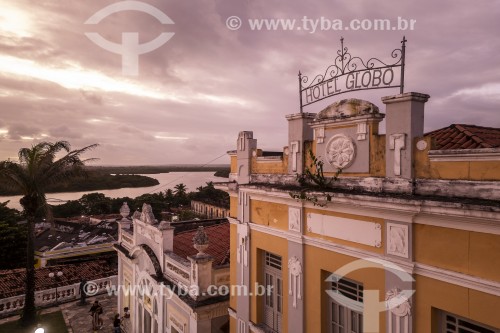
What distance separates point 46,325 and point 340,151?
16517mm

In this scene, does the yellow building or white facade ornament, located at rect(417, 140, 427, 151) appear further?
white facade ornament, located at rect(417, 140, 427, 151)

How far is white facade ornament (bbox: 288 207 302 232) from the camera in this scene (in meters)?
6.47

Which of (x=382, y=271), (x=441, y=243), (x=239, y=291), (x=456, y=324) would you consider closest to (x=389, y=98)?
(x=441, y=243)

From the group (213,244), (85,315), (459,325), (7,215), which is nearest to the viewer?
(459,325)

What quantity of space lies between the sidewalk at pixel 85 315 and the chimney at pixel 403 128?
614 inches

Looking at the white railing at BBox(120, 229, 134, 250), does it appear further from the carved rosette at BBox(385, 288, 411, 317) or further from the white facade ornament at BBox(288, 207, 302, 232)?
the carved rosette at BBox(385, 288, 411, 317)

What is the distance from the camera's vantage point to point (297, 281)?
21.2 feet

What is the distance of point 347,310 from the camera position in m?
5.91

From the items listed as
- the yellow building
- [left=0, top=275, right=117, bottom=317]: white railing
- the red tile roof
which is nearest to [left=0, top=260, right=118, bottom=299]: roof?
[left=0, top=275, right=117, bottom=317]: white railing

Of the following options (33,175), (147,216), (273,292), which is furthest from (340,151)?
(33,175)

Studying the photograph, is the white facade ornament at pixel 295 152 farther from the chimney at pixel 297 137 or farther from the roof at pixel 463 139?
the roof at pixel 463 139

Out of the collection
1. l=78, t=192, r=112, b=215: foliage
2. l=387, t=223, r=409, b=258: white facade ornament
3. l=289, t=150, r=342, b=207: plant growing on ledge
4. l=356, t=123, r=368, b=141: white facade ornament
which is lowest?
l=78, t=192, r=112, b=215: foliage

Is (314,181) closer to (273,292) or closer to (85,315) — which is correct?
(273,292)

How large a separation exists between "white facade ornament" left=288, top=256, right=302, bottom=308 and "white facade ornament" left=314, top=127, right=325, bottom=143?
7.61 ft
